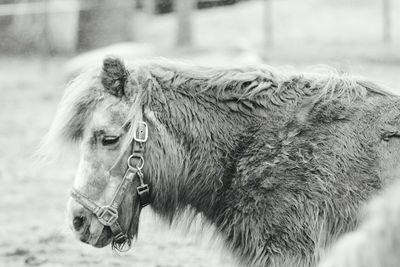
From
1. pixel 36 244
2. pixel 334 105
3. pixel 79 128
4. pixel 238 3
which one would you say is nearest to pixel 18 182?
pixel 36 244

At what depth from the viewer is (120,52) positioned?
50.2ft

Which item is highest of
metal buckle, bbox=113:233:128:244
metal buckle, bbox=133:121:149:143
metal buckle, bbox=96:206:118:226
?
metal buckle, bbox=133:121:149:143

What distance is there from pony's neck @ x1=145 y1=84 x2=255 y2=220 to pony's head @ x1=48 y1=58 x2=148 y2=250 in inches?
5.5

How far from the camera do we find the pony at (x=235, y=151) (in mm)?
4203

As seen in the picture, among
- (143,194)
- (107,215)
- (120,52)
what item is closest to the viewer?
(107,215)

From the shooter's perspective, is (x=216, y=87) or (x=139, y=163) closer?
(x=139, y=163)

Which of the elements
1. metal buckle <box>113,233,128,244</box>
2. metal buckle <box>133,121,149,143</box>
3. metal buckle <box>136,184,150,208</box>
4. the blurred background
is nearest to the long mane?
metal buckle <box>133,121,149,143</box>

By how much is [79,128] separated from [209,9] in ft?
60.7

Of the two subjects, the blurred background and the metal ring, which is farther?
the blurred background

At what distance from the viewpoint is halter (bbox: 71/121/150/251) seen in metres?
4.33

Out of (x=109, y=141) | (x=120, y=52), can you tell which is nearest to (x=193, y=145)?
(x=109, y=141)

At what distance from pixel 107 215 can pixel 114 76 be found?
2.74 feet

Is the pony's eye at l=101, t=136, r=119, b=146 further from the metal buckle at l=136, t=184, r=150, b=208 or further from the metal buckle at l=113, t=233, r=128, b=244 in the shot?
the metal buckle at l=113, t=233, r=128, b=244

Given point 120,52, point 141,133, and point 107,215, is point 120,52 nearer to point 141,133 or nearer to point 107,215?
point 141,133
